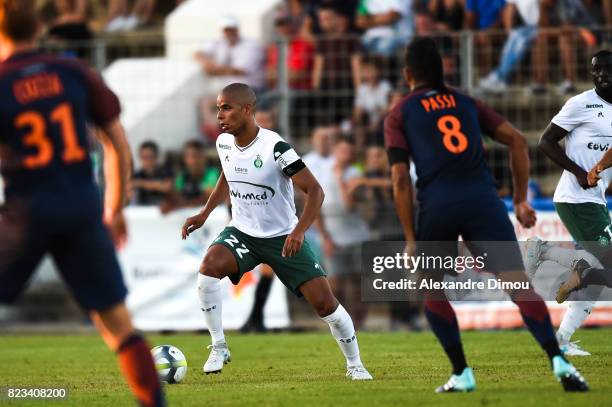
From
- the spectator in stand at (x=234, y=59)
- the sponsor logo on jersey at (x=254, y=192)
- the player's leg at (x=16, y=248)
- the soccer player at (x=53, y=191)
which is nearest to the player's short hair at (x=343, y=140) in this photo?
the spectator in stand at (x=234, y=59)

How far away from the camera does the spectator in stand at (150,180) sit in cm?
1812

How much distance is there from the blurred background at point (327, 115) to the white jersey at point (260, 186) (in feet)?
18.1

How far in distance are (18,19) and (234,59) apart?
13.1 m

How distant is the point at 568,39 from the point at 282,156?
845cm

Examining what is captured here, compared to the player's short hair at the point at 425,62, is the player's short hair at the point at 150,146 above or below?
below

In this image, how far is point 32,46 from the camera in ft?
22.1

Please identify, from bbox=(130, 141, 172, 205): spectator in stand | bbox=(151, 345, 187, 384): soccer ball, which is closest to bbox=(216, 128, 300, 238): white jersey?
bbox=(151, 345, 187, 384): soccer ball

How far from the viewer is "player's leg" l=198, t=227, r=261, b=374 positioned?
10.7m

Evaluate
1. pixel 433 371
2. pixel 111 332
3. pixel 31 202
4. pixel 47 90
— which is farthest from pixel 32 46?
pixel 433 371

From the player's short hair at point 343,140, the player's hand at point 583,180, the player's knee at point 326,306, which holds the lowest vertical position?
the player's short hair at point 343,140

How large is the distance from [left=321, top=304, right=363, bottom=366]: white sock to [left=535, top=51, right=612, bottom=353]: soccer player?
237 cm

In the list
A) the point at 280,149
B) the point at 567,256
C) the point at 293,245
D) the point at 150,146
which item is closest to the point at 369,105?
the point at 150,146

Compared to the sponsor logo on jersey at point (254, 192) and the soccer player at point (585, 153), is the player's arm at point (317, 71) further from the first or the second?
the sponsor logo on jersey at point (254, 192)

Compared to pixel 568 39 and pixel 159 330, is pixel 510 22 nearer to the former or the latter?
pixel 568 39
